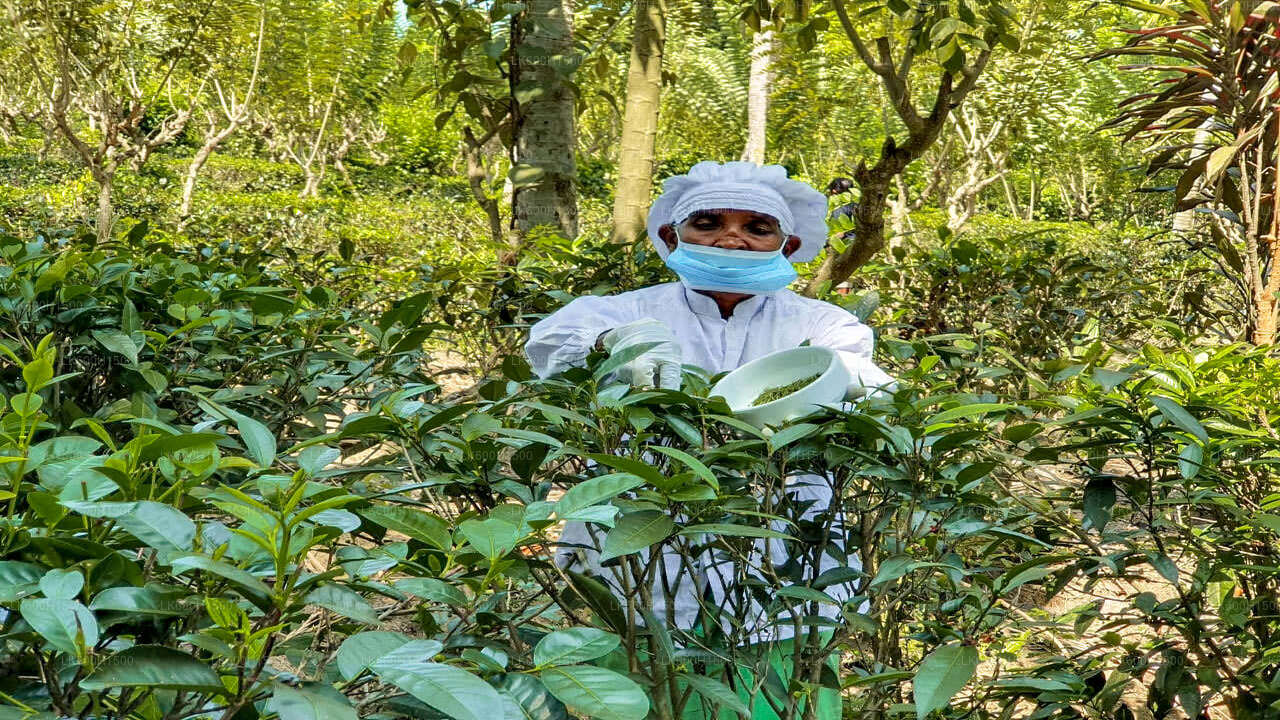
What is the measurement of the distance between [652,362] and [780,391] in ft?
0.68

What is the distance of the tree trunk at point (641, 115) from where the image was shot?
3992mm

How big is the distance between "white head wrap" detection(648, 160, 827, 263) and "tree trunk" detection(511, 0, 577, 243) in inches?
52.1

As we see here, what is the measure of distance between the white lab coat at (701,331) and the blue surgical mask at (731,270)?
0.07 meters

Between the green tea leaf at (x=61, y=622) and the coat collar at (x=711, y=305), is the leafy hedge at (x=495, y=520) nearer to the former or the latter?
the green tea leaf at (x=61, y=622)

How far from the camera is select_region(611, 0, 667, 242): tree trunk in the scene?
3.99m

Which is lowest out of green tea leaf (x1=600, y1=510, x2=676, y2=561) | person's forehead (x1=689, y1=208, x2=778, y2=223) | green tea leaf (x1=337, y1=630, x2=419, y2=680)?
green tea leaf (x1=600, y1=510, x2=676, y2=561)

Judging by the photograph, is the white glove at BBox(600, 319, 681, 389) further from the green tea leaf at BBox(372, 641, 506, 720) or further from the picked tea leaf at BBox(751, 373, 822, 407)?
the green tea leaf at BBox(372, 641, 506, 720)

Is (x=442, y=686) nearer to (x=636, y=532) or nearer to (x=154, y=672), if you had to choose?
(x=154, y=672)

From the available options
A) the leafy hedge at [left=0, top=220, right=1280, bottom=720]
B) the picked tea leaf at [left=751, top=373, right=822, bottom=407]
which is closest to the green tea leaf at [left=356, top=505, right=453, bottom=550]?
the leafy hedge at [left=0, top=220, right=1280, bottom=720]

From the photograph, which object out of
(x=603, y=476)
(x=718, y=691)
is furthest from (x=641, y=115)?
(x=603, y=476)

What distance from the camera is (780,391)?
1636mm

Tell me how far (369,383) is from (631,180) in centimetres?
206

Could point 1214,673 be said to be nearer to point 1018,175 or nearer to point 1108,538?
point 1108,538

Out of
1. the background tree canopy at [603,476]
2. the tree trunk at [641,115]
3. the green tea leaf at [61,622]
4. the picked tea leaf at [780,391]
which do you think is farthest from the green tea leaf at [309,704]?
the tree trunk at [641,115]
